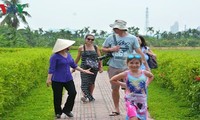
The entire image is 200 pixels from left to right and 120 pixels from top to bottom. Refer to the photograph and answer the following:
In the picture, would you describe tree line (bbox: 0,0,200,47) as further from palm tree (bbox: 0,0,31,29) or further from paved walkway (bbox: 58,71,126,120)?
paved walkway (bbox: 58,71,126,120)

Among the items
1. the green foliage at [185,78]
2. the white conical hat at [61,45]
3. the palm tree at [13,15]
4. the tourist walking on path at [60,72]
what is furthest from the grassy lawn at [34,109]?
the palm tree at [13,15]

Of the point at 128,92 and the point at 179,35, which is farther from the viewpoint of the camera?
the point at 179,35

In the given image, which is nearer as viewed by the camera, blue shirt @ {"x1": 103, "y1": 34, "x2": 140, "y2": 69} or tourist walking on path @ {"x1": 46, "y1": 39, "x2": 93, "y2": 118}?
blue shirt @ {"x1": 103, "y1": 34, "x2": 140, "y2": 69}

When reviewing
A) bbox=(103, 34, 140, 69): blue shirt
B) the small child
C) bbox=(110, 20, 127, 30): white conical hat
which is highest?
bbox=(110, 20, 127, 30): white conical hat

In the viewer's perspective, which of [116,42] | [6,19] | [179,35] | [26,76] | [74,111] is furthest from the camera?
[179,35]

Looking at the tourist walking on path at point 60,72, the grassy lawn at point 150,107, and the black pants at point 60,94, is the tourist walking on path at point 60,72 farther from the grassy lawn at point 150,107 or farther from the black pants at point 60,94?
the grassy lawn at point 150,107

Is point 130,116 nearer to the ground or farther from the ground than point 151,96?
farther from the ground

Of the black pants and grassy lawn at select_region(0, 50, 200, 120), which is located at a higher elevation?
the black pants

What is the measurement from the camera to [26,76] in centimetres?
1023

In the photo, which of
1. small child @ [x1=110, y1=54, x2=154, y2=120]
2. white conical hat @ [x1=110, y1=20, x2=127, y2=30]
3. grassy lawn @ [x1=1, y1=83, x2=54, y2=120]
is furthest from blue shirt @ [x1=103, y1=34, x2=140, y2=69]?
small child @ [x1=110, y1=54, x2=154, y2=120]

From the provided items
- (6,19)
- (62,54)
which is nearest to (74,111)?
Answer: (62,54)

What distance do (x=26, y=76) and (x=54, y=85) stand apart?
2.93 metres

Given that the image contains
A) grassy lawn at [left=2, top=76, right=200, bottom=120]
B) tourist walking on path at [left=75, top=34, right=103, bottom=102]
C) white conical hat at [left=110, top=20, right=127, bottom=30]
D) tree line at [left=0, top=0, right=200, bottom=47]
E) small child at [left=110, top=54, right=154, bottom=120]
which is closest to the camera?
small child at [left=110, top=54, right=154, bottom=120]

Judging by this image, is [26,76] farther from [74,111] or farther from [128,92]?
[128,92]
